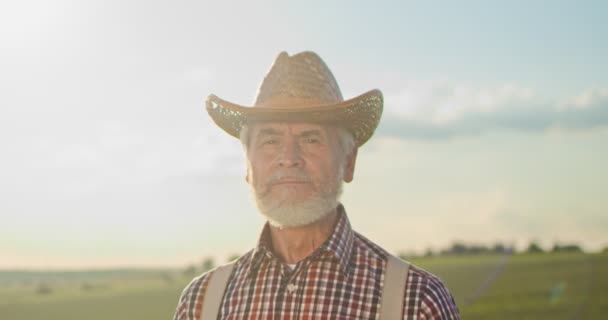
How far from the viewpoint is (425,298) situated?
3400mm

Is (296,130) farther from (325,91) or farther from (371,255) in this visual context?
(371,255)

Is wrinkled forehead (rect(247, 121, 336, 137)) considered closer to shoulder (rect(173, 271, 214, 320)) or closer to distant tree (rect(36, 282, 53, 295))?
shoulder (rect(173, 271, 214, 320))

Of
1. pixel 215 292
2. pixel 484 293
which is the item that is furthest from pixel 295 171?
pixel 484 293

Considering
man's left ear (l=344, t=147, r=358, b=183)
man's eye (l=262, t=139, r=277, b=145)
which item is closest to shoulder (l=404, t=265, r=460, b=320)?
man's left ear (l=344, t=147, r=358, b=183)

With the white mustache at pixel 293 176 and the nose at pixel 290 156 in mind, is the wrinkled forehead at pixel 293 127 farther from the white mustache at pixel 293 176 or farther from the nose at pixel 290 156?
the white mustache at pixel 293 176

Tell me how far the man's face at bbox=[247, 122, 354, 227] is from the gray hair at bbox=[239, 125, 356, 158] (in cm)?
3

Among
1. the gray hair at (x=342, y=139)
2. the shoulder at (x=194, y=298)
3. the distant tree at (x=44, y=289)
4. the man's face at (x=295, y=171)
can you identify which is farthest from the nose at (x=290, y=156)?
the distant tree at (x=44, y=289)

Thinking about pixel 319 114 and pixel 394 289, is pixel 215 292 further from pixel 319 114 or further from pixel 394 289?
pixel 319 114

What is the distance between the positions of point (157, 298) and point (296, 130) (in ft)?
115

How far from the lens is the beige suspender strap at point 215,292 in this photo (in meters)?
3.75

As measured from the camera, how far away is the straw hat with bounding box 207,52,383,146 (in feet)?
12.4

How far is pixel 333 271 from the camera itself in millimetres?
3639

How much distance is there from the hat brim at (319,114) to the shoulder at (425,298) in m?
0.88

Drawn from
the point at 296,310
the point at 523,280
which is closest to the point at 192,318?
the point at 296,310
